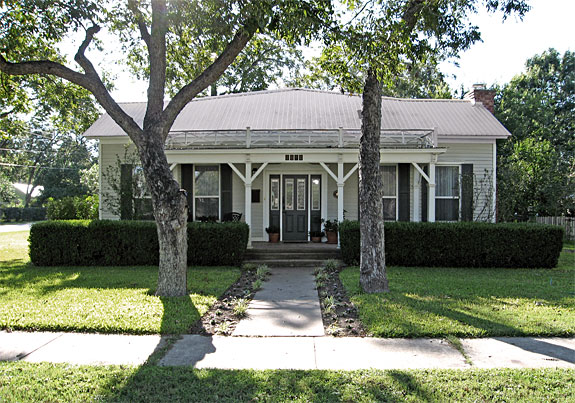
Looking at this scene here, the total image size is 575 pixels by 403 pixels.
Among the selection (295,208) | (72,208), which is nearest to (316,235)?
(295,208)

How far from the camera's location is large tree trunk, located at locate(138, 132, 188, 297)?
7.75m

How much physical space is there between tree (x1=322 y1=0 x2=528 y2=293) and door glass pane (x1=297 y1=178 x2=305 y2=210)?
6.47 m

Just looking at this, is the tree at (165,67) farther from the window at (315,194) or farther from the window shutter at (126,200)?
the window at (315,194)

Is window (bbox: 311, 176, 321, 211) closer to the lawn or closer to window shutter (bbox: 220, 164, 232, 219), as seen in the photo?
window shutter (bbox: 220, 164, 232, 219)

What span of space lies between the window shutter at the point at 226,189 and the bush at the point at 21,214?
1321 inches

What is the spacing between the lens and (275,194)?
1490 cm

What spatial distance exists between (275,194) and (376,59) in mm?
8019

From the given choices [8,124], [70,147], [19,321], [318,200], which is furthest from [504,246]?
[70,147]

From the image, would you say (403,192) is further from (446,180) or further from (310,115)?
(310,115)

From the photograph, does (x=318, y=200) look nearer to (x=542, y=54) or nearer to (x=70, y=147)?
(x=542, y=54)

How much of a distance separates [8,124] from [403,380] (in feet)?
54.4

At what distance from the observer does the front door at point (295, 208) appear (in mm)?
14672

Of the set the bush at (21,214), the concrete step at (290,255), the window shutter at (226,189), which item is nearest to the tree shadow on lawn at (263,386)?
the concrete step at (290,255)

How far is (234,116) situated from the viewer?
16.2 metres
